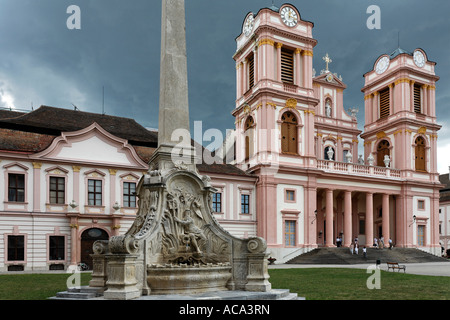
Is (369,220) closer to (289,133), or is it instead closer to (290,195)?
(290,195)

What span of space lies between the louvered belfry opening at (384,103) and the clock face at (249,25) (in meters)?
17.6

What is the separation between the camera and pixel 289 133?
39.1m

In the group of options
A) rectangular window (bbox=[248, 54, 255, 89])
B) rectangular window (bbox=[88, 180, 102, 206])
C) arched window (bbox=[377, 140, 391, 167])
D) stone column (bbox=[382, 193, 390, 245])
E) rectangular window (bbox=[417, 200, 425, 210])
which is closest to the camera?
rectangular window (bbox=[88, 180, 102, 206])

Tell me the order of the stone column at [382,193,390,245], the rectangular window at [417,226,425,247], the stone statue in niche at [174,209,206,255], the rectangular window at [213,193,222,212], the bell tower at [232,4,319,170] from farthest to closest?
the rectangular window at [417,226,425,247] → the stone column at [382,193,390,245] → the bell tower at [232,4,319,170] → the rectangular window at [213,193,222,212] → the stone statue in niche at [174,209,206,255]

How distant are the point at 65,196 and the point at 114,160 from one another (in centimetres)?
406

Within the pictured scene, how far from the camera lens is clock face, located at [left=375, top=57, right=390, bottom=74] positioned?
48.9 metres

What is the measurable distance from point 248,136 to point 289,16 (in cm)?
1125

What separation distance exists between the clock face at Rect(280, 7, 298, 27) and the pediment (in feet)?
60.3

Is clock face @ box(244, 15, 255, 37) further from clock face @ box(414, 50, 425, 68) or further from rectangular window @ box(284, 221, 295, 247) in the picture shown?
clock face @ box(414, 50, 425, 68)

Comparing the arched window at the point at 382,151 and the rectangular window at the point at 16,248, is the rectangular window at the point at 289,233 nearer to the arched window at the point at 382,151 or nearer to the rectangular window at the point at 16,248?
the arched window at the point at 382,151

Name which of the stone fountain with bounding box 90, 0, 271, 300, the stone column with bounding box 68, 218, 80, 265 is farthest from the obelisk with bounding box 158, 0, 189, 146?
the stone column with bounding box 68, 218, 80, 265

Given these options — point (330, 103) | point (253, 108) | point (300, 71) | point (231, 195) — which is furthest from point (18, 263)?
point (330, 103)

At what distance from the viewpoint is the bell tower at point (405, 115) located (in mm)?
45688

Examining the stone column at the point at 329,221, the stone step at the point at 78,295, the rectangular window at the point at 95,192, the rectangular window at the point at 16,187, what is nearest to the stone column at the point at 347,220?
the stone column at the point at 329,221
